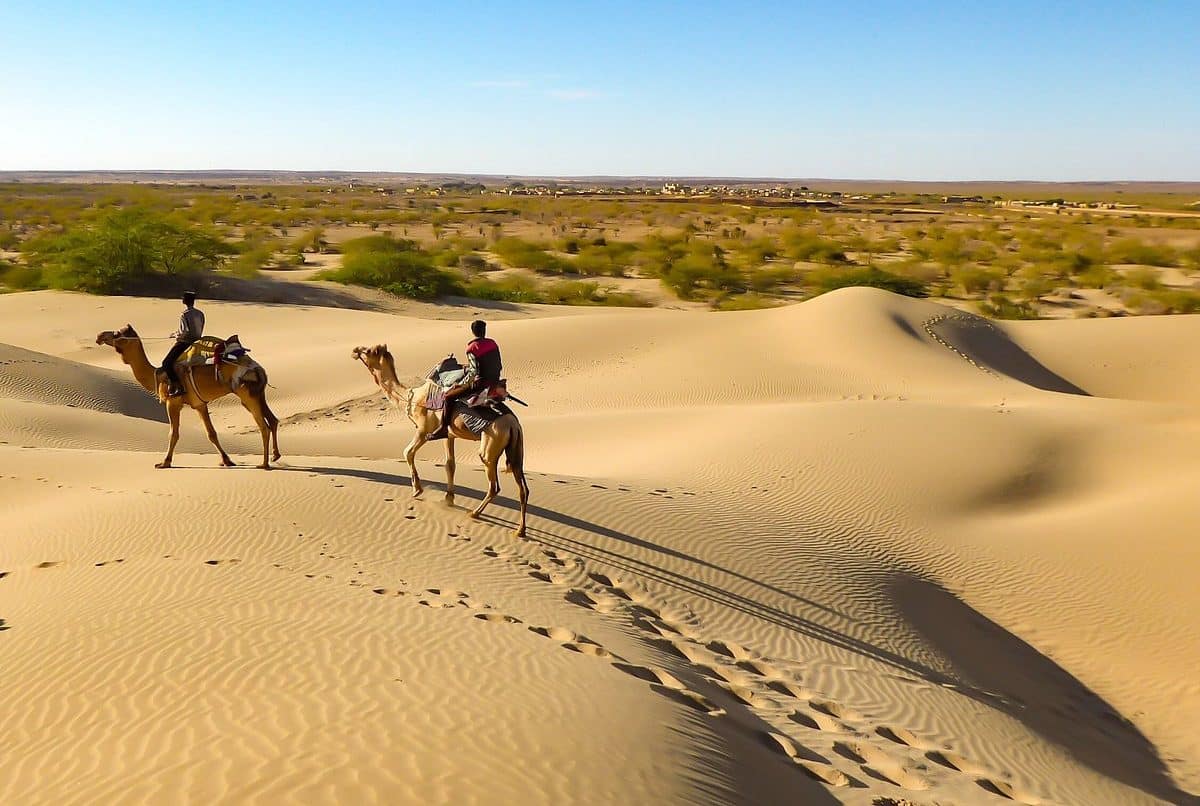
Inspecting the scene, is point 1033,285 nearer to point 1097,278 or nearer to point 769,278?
point 1097,278

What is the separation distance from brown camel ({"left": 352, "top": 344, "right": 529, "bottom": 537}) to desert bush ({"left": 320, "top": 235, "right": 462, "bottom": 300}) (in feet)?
91.6

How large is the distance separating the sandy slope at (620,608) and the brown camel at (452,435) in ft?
1.19

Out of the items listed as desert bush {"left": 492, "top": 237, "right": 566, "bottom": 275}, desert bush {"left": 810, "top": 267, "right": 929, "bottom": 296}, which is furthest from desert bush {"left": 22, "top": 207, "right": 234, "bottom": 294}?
desert bush {"left": 810, "top": 267, "right": 929, "bottom": 296}

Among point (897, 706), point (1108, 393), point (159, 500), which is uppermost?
point (159, 500)

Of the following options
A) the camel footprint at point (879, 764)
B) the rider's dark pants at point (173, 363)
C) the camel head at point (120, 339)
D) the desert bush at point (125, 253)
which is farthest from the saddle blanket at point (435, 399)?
the desert bush at point (125, 253)

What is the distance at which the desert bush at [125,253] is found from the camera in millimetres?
34938

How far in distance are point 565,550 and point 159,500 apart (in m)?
4.40

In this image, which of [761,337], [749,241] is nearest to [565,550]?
[761,337]

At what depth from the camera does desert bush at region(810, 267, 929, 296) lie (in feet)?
135

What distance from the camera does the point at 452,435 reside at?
33.2 ft

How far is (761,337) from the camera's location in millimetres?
26797

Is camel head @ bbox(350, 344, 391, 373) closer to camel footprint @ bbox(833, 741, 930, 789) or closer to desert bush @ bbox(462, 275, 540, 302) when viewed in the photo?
camel footprint @ bbox(833, 741, 930, 789)

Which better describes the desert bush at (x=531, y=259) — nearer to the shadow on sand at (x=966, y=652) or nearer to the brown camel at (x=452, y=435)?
the brown camel at (x=452, y=435)

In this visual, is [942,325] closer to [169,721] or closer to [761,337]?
[761,337]
